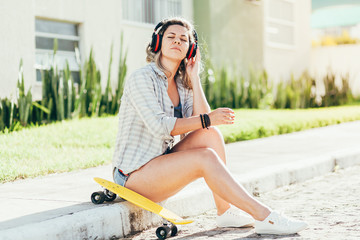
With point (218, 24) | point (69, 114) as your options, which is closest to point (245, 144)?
point (69, 114)

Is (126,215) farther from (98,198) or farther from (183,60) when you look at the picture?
(183,60)

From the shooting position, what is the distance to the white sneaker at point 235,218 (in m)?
3.80

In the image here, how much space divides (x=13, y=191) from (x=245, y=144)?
4.09 m

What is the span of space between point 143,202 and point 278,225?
834 millimetres

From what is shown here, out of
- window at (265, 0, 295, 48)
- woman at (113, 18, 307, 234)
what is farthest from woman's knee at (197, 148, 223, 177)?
window at (265, 0, 295, 48)

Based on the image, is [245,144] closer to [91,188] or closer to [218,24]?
[91,188]

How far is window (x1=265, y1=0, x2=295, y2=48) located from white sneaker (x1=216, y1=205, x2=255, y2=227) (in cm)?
1375

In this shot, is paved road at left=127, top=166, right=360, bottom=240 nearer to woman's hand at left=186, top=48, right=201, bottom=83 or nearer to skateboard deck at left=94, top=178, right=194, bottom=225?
skateboard deck at left=94, top=178, right=194, bottom=225

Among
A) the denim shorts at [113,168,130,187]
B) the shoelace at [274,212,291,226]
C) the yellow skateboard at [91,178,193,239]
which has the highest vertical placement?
the denim shorts at [113,168,130,187]

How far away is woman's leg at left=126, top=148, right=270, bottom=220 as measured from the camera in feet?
11.7

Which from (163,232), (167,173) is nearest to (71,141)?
(167,173)

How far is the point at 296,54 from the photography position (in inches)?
747

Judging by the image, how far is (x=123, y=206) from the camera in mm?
3732

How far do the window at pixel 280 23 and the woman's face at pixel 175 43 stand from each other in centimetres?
1340
